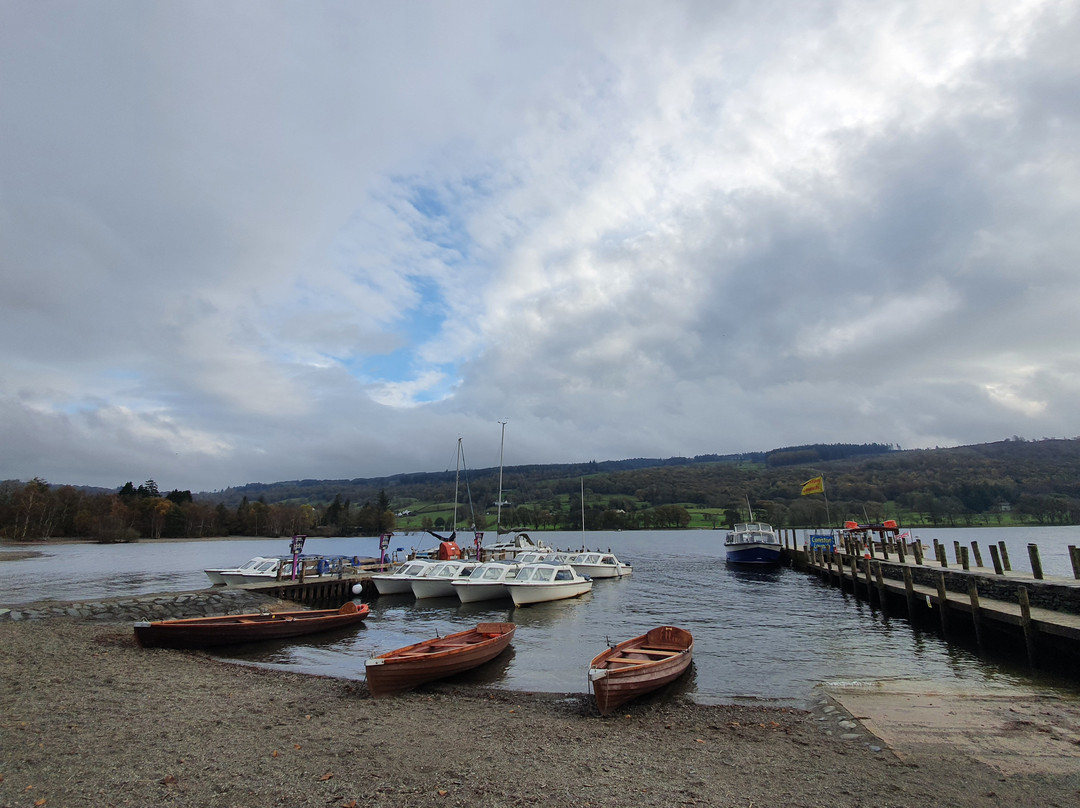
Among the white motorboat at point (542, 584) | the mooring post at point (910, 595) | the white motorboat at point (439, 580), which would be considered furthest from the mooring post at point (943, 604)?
the white motorboat at point (439, 580)

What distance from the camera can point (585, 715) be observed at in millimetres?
13336

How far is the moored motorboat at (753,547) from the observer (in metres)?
60.8

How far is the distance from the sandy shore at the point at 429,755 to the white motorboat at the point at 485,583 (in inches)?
752

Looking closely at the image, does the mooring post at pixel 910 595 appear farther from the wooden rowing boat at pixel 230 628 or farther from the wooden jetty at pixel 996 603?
the wooden rowing boat at pixel 230 628

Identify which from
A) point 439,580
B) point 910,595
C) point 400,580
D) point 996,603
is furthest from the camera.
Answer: point 400,580

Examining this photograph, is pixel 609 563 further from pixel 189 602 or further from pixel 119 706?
pixel 119 706

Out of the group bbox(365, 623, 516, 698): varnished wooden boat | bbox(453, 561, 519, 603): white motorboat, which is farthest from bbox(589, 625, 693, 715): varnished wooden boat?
bbox(453, 561, 519, 603): white motorboat

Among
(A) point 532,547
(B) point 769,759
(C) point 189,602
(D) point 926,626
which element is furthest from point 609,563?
(B) point 769,759

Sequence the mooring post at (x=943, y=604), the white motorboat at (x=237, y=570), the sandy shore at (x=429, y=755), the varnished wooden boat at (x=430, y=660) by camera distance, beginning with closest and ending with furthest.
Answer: the sandy shore at (x=429, y=755) < the varnished wooden boat at (x=430, y=660) < the mooring post at (x=943, y=604) < the white motorboat at (x=237, y=570)

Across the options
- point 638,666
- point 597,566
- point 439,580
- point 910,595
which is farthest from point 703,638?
point 597,566

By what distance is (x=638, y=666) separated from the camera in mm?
13992

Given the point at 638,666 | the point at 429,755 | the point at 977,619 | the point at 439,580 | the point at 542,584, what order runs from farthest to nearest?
1. the point at 439,580
2. the point at 542,584
3. the point at 977,619
4. the point at 638,666
5. the point at 429,755

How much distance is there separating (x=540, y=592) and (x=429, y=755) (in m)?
25.8

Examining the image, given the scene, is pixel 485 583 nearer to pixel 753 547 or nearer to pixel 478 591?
pixel 478 591
